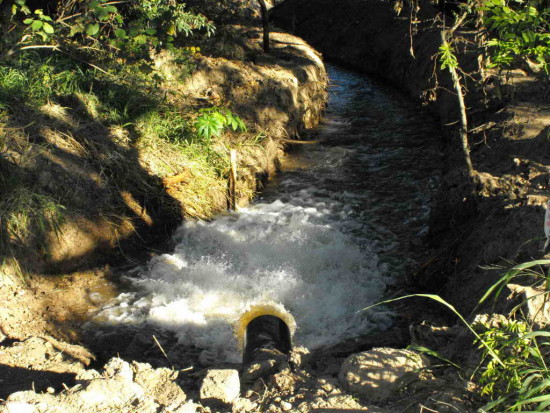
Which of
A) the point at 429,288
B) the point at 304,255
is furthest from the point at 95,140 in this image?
the point at 429,288

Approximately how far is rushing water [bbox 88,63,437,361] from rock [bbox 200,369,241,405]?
1.53 meters

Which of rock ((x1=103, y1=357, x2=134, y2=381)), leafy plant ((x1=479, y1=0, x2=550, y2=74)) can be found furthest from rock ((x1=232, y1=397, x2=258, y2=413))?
leafy plant ((x1=479, y1=0, x2=550, y2=74))

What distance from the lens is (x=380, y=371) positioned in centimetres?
296

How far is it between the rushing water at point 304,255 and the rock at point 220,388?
1.53 meters

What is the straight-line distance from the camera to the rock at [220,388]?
3.03 meters

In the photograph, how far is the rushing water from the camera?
5099mm

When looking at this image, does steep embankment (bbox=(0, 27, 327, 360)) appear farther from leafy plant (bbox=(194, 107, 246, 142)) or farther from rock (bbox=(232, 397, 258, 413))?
rock (bbox=(232, 397, 258, 413))

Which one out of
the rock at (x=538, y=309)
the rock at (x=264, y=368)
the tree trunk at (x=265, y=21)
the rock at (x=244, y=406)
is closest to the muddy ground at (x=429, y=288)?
the rock at (x=244, y=406)

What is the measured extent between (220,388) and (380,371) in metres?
0.90

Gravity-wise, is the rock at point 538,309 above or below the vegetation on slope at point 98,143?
below

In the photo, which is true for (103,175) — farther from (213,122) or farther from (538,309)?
(538,309)

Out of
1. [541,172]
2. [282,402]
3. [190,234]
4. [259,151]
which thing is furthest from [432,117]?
[282,402]

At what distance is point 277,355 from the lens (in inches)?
153

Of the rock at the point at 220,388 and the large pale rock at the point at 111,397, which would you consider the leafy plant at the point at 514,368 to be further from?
the large pale rock at the point at 111,397
